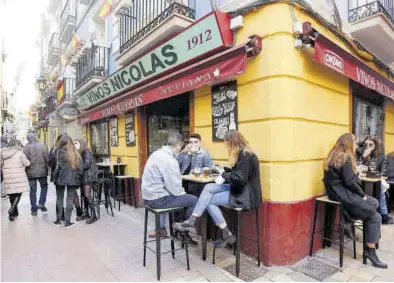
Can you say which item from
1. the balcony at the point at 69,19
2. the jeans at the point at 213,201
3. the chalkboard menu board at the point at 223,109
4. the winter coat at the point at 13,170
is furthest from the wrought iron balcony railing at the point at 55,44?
the jeans at the point at 213,201

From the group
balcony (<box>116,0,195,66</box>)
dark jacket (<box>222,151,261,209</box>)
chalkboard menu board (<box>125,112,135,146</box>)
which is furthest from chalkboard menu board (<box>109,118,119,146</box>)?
dark jacket (<box>222,151,261,209</box>)

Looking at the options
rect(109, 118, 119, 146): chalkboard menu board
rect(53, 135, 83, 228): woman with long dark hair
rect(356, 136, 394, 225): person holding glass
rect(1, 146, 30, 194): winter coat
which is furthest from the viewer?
rect(109, 118, 119, 146): chalkboard menu board

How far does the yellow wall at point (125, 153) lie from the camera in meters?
6.98

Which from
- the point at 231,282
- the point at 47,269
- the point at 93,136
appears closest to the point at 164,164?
the point at 231,282

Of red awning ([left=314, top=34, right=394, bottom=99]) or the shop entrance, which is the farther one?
the shop entrance

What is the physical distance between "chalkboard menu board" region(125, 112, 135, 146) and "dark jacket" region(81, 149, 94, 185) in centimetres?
160

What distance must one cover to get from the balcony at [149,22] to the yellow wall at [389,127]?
5.69 m

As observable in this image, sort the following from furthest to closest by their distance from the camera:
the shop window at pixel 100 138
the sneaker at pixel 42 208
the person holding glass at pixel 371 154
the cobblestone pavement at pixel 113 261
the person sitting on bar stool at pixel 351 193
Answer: the shop window at pixel 100 138 → the sneaker at pixel 42 208 → the person holding glass at pixel 371 154 → the person sitting on bar stool at pixel 351 193 → the cobblestone pavement at pixel 113 261

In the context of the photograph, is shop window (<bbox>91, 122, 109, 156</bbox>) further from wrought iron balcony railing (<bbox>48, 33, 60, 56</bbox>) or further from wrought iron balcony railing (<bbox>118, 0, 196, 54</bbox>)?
wrought iron balcony railing (<bbox>48, 33, 60, 56</bbox>)

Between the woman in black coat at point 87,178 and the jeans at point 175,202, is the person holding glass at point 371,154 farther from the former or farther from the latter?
the woman in black coat at point 87,178

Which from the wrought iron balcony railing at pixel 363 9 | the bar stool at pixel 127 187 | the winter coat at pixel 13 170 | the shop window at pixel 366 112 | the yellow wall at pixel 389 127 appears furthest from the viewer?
the yellow wall at pixel 389 127

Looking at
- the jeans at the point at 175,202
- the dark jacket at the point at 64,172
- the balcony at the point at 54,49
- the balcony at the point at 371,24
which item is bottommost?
the jeans at the point at 175,202

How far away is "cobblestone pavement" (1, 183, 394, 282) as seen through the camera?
3.26 m

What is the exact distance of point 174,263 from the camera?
11.9ft
